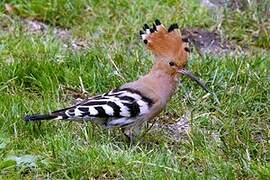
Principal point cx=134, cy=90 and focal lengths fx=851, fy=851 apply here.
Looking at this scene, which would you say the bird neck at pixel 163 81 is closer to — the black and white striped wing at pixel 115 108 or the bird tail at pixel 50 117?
the black and white striped wing at pixel 115 108

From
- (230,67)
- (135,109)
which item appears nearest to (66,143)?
(135,109)

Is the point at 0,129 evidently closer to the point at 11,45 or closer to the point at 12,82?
the point at 12,82

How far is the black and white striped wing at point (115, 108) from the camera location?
4.32 metres

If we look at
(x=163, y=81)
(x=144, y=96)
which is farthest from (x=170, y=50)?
(x=144, y=96)

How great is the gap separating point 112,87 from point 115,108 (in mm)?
960

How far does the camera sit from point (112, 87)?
17.4 feet

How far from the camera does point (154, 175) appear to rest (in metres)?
3.92

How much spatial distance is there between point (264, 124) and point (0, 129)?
61.0 inches

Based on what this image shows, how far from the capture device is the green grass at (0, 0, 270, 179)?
4.05 meters

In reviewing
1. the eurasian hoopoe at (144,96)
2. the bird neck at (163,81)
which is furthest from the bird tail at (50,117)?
the bird neck at (163,81)

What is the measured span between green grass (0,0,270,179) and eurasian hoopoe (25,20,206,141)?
4.7 inches

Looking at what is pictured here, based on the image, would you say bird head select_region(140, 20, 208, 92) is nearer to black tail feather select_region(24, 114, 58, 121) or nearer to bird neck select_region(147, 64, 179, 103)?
bird neck select_region(147, 64, 179, 103)

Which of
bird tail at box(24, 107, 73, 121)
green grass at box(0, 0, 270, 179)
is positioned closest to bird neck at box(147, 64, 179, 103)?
green grass at box(0, 0, 270, 179)

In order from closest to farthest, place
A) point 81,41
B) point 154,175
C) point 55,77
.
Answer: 1. point 154,175
2. point 55,77
3. point 81,41
